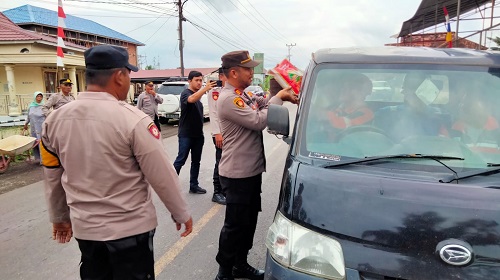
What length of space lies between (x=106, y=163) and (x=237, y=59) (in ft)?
4.68

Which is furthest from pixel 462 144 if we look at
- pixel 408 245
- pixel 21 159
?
pixel 21 159

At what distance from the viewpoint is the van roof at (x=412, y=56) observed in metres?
2.40

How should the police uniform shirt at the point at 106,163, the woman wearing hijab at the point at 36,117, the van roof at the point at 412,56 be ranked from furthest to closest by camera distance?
the woman wearing hijab at the point at 36,117 < the van roof at the point at 412,56 < the police uniform shirt at the point at 106,163

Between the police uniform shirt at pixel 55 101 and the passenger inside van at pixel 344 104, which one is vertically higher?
the passenger inside van at pixel 344 104

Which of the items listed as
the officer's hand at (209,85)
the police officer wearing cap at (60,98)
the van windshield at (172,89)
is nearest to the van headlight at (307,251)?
the officer's hand at (209,85)

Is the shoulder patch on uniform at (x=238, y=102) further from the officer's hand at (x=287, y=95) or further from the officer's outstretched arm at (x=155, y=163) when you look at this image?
the officer's outstretched arm at (x=155, y=163)

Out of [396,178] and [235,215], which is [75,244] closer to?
[235,215]

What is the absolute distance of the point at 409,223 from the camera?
162cm

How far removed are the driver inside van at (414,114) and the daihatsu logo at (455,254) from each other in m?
0.77

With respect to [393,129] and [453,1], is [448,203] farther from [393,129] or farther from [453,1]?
[453,1]

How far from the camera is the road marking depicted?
339 cm

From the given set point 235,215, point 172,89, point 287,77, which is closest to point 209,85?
point 287,77

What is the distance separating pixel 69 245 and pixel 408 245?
11.5ft

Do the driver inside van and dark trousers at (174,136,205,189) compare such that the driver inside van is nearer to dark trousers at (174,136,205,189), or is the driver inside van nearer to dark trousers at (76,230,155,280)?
dark trousers at (76,230,155,280)
